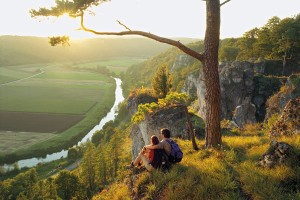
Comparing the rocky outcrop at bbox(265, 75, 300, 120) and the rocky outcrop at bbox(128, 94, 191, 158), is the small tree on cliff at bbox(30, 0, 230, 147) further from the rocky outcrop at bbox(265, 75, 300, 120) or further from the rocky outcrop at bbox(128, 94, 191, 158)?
the rocky outcrop at bbox(265, 75, 300, 120)

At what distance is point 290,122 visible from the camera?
471 inches

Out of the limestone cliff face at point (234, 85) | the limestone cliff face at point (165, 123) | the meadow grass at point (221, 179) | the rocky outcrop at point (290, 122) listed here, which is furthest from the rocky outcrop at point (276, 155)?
the limestone cliff face at point (234, 85)

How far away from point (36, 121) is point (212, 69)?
106 meters

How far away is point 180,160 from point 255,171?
124 inches

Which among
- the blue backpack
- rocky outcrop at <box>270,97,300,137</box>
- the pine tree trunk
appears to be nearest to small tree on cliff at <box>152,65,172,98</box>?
the pine tree trunk

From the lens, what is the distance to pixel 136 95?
33594 millimetres

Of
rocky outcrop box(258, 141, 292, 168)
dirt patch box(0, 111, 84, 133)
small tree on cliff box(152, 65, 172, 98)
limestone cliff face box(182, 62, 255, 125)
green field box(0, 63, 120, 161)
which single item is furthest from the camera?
dirt patch box(0, 111, 84, 133)

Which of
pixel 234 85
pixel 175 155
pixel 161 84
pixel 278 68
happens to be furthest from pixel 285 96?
pixel 278 68

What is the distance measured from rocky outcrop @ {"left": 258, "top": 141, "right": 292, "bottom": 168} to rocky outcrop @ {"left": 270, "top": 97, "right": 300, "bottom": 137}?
289 centimetres

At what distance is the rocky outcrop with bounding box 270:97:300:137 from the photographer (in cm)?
1162

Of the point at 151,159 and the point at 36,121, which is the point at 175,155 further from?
the point at 36,121

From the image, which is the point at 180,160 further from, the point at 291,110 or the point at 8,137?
the point at 8,137

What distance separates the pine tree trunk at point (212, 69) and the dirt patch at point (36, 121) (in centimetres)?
9010

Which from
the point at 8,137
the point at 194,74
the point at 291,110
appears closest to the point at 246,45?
the point at 194,74
